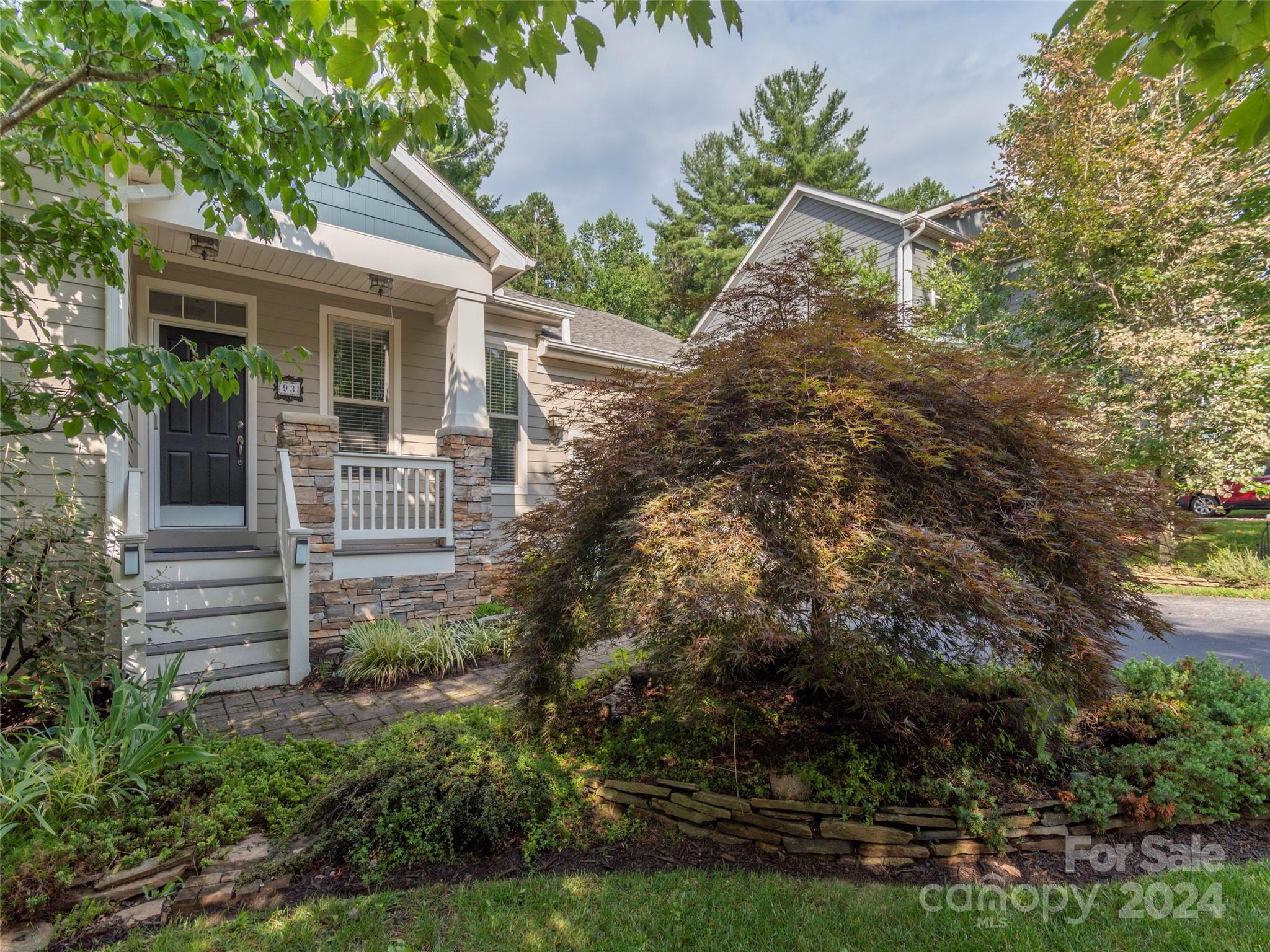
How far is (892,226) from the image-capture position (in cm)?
1268

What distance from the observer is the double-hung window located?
6754 mm

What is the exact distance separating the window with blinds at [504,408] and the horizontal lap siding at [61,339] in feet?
13.5

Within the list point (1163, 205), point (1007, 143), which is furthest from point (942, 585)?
point (1007, 143)

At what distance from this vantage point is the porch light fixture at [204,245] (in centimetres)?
524

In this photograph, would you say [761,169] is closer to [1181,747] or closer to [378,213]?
[378,213]

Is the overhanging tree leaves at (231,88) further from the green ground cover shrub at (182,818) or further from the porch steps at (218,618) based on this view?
the porch steps at (218,618)

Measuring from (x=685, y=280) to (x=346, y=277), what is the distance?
21.3 m

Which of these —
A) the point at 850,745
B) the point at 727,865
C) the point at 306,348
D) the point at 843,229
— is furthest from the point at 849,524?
the point at 843,229

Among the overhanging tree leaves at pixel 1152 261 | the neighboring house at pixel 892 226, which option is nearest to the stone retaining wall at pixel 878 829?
the overhanging tree leaves at pixel 1152 261

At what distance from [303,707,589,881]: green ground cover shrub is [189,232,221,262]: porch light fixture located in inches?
192

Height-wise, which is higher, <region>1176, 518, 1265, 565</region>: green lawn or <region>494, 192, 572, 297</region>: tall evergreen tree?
<region>494, 192, 572, 297</region>: tall evergreen tree

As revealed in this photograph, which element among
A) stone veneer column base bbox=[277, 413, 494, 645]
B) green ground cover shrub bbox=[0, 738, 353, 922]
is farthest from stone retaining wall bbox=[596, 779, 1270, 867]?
stone veneer column base bbox=[277, 413, 494, 645]

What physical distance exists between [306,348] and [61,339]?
215 centimetres

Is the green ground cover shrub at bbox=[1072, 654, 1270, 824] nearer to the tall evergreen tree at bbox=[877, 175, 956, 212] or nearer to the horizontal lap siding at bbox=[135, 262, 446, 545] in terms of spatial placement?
the horizontal lap siding at bbox=[135, 262, 446, 545]
